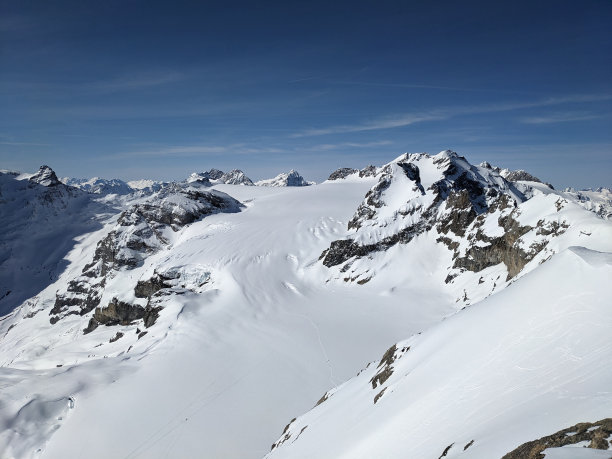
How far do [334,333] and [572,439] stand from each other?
34266 mm

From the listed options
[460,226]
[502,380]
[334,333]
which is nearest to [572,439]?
[502,380]

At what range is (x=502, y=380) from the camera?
9.80 meters

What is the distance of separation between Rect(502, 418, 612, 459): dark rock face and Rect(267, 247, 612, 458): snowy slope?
1.79ft

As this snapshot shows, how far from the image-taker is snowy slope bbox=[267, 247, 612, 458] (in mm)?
7715

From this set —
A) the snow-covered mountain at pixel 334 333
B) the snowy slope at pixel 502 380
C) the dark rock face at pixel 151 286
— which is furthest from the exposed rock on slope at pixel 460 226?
the dark rock face at pixel 151 286

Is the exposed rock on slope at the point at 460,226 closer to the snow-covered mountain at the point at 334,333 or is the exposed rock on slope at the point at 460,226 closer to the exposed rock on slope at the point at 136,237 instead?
the snow-covered mountain at the point at 334,333

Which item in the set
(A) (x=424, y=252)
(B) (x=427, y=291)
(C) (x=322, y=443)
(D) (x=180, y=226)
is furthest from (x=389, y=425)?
(D) (x=180, y=226)

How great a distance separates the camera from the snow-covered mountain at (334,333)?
971 centimetres

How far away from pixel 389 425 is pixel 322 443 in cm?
422

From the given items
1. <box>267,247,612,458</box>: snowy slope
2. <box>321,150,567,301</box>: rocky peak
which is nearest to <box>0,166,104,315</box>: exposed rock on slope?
<box>321,150,567,301</box>: rocky peak

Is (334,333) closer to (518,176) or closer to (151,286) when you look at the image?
(151,286)

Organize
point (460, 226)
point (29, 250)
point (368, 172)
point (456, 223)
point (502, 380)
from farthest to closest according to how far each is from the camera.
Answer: point (29, 250), point (368, 172), point (456, 223), point (460, 226), point (502, 380)

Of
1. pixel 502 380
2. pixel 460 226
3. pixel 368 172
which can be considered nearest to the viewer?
pixel 502 380

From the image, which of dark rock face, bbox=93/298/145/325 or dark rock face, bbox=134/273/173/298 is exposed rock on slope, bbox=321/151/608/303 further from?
dark rock face, bbox=93/298/145/325
